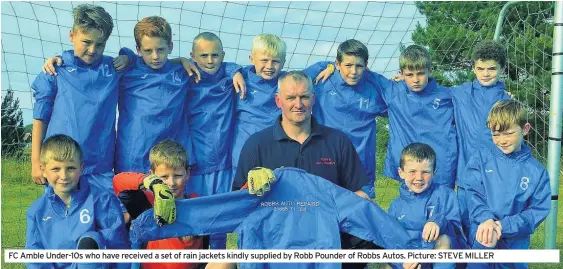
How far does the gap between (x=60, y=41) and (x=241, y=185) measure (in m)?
2.56

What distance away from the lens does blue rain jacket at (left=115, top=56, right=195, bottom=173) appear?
13.6 feet

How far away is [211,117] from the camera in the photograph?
430cm

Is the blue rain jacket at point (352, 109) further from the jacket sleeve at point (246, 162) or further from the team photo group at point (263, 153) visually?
the jacket sleeve at point (246, 162)

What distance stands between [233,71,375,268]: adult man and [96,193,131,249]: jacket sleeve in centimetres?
59

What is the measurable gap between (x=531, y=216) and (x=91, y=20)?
2.71 meters

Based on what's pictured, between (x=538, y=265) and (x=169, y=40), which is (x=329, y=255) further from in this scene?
(x=538, y=265)

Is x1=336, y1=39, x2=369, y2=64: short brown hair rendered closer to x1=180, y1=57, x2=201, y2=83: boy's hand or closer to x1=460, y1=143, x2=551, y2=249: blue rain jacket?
x1=180, y1=57, x2=201, y2=83: boy's hand

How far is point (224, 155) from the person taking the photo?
437cm

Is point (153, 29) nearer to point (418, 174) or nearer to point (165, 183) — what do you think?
point (165, 183)

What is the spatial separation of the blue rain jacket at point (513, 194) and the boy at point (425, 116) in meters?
0.52

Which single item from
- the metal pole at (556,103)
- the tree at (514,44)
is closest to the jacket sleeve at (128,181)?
the metal pole at (556,103)

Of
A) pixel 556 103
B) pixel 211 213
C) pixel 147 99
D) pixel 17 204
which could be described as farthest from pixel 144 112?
pixel 17 204

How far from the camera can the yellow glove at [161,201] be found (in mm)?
3125
